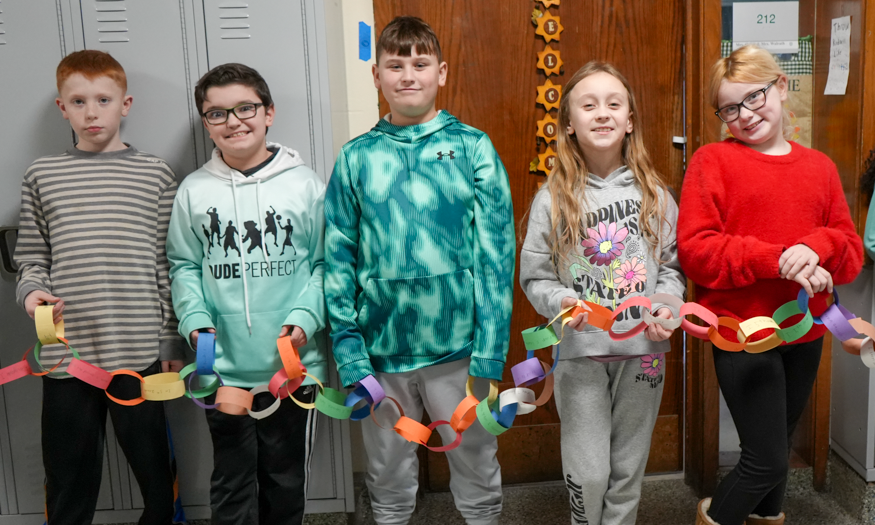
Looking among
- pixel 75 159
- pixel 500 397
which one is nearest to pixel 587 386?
pixel 500 397

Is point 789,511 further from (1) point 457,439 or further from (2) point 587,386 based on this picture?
(1) point 457,439

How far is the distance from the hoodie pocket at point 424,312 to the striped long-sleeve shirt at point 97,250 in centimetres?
72

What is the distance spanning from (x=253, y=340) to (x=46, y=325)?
57 centimetres

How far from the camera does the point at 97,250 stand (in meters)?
1.97

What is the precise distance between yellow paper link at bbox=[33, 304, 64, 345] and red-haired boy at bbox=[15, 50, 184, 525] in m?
0.06

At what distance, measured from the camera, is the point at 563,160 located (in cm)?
188

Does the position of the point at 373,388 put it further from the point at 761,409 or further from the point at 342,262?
the point at 761,409

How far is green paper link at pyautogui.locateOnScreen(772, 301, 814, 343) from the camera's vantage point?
173cm

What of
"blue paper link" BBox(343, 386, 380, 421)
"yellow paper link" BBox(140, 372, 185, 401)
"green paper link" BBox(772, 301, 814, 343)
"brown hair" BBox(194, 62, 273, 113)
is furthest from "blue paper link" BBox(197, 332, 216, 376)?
"green paper link" BBox(772, 301, 814, 343)

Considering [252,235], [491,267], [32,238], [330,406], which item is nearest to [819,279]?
[491,267]

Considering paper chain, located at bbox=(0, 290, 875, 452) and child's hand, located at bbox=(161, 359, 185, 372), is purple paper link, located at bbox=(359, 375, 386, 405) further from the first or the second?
child's hand, located at bbox=(161, 359, 185, 372)

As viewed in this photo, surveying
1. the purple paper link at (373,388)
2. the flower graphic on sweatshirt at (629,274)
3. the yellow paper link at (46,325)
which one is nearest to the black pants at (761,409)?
the flower graphic on sweatshirt at (629,274)

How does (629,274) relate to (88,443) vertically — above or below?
above

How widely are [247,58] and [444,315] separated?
3.35 feet
